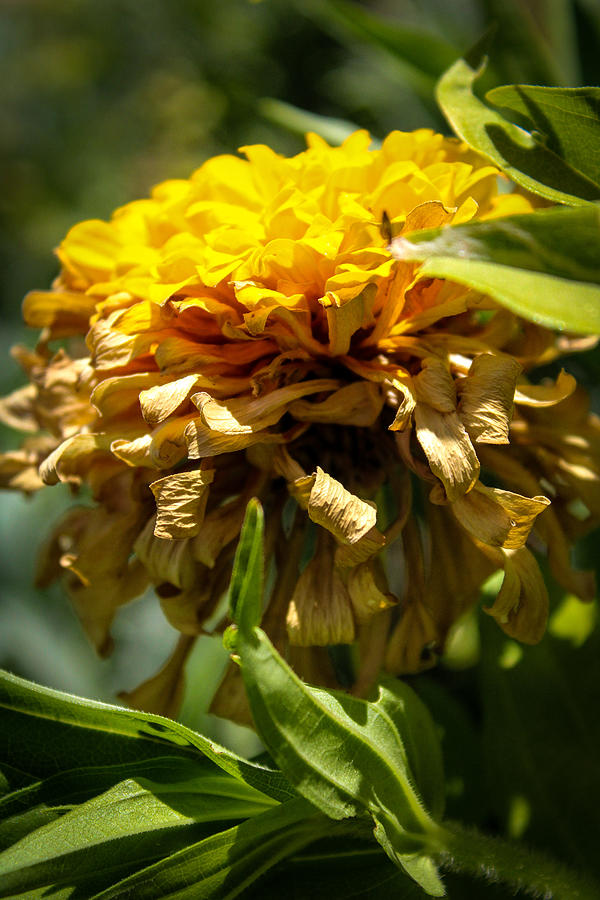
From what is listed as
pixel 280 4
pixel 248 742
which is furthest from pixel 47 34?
pixel 248 742

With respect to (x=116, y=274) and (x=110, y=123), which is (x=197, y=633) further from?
(x=110, y=123)

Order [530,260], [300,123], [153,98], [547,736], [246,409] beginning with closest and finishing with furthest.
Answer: [530,260]
[246,409]
[547,736]
[300,123]
[153,98]

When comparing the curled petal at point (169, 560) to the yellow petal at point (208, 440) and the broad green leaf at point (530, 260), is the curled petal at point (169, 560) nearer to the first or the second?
the yellow petal at point (208, 440)

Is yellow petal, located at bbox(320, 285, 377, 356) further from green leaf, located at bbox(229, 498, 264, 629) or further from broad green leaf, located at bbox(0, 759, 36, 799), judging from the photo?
broad green leaf, located at bbox(0, 759, 36, 799)

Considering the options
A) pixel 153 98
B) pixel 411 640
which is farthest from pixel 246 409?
pixel 153 98

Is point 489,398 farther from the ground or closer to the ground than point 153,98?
farther from the ground

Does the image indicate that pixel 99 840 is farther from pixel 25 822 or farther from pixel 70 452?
pixel 70 452
